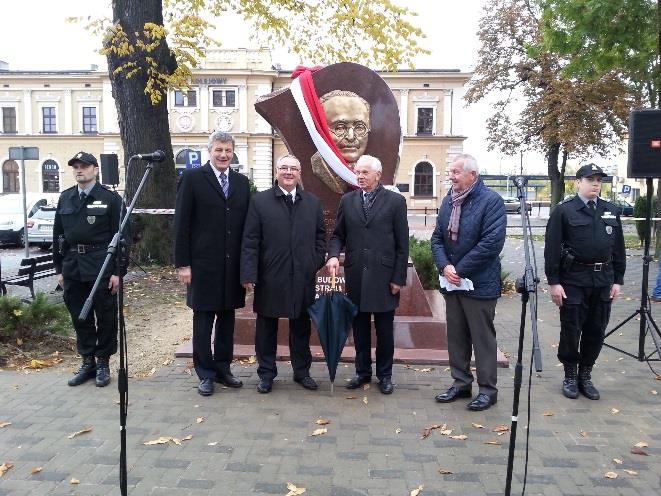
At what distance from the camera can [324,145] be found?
5.93 metres

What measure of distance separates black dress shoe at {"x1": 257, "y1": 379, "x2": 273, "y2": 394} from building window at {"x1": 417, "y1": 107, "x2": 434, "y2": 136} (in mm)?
42020

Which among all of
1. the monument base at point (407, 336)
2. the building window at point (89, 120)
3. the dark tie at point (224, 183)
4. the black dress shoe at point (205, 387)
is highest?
the building window at point (89, 120)

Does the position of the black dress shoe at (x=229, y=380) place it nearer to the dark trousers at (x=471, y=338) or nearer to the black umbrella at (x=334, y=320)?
the black umbrella at (x=334, y=320)

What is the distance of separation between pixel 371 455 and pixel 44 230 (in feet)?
Result: 51.8

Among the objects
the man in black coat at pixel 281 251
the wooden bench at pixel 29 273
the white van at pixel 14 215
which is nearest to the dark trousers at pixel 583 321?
the man in black coat at pixel 281 251

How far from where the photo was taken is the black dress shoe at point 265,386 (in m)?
4.76

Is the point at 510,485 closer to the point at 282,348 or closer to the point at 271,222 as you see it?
the point at 271,222

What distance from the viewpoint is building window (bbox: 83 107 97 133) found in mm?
46375

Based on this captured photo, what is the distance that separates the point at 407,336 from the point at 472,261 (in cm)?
168

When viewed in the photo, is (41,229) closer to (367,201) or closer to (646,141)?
(367,201)

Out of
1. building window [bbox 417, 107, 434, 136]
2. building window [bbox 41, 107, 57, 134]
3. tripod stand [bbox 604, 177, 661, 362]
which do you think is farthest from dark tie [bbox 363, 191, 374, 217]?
building window [bbox 41, 107, 57, 134]

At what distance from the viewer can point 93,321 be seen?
508 centimetres

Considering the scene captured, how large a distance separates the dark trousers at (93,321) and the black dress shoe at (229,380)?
3.18 feet

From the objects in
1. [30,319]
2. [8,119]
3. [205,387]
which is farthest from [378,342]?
[8,119]
